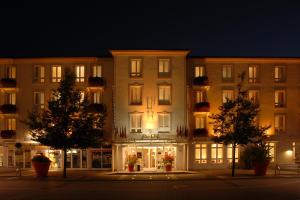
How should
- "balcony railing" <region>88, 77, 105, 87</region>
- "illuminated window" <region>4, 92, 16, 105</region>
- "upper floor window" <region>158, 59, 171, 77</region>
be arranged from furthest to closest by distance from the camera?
1. "illuminated window" <region>4, 92, 16, 105</region>
2. "balcony railing" <region>88, 77, 105, 87</region>
3. "upper floor window" <region>158, 59, 171, 77</region>

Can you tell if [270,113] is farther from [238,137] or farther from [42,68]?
[42,68]

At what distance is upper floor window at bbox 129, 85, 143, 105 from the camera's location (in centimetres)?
5278

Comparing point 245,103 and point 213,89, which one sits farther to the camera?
point 213,89

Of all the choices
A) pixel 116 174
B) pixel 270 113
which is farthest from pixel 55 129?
pixel 270 113

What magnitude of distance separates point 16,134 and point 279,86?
97.7ft

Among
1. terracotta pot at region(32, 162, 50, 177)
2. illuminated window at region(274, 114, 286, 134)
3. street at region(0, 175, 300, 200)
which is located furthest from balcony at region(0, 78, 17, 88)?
illuminated window at region(274, 114, 286, 134)

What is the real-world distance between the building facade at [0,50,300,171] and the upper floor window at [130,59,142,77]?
75 millimetres

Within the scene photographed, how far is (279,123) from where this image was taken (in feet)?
183

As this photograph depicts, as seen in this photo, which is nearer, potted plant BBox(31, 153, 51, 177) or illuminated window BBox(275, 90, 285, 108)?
potted plant BBox(31, 153, 51, 177)

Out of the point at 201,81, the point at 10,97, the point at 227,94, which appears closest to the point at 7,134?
the point at 10,97

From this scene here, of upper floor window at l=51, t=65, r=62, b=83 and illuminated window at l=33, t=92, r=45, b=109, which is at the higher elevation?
upper floor window at l=51, t=65, r=62, b=83

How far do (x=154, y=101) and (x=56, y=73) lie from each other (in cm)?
1153

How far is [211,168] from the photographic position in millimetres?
54438

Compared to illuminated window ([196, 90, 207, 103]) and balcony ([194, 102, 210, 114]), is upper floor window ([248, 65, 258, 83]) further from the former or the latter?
balcony ([194, 102, 210, 114])
